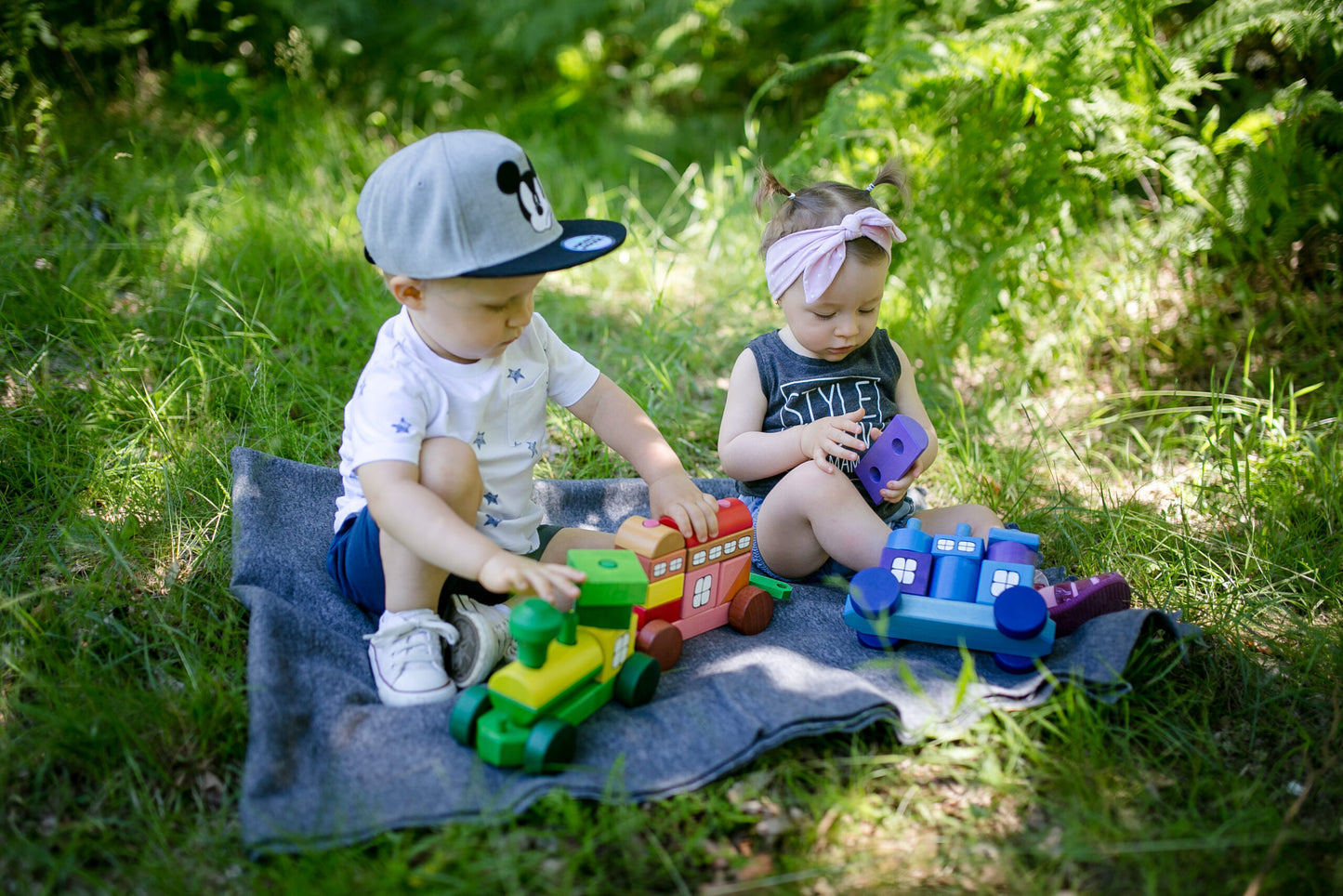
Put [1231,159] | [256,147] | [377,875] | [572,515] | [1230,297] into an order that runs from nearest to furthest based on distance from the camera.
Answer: [377,875] < [572,515] < [1231,159] < [1230,297] < [256,147]

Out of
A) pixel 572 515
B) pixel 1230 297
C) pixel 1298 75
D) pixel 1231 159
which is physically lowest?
pixel 572 515

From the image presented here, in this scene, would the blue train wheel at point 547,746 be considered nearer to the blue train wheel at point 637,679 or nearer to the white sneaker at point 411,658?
the blue train wheel at point 637,679

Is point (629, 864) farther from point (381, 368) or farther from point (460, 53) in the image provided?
point (460, 53)

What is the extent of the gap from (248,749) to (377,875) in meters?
0.37

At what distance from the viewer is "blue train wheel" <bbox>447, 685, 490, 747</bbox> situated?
68.0 inches

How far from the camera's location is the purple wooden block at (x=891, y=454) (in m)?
Result: 2.21

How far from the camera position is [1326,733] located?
188cm

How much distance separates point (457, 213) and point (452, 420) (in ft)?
1.48

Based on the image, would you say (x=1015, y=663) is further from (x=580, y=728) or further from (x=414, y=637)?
(x=414, y=637)

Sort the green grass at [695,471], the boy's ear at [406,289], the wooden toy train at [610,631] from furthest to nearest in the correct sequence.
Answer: the boy's ear at [406,289] < the wooden toy train at [610,631] < the green grass at [695,471]

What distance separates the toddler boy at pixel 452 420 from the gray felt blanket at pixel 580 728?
119 mm

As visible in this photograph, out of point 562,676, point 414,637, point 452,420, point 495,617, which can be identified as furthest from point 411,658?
point 452,420

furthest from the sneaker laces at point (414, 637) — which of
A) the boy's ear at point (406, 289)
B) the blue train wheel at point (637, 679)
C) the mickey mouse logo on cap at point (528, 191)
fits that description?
the mickey mouse logo on cap at point (528, 191)

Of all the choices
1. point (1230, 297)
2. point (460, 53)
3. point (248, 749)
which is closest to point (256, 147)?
point (460, 53)
